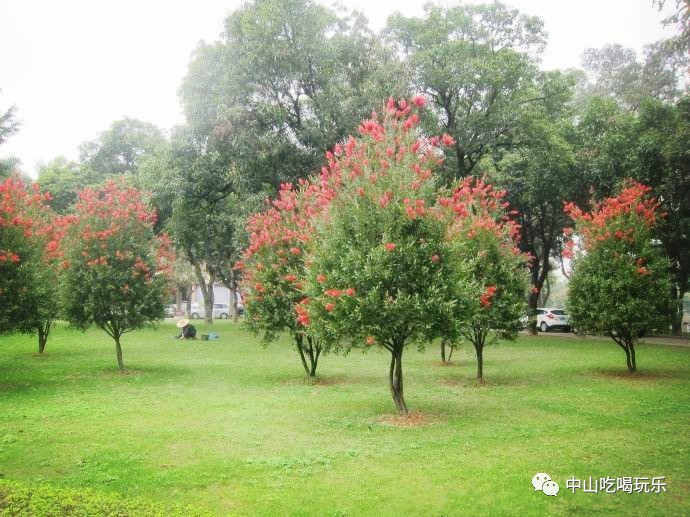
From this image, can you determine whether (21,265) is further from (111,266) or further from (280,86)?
(280,86)

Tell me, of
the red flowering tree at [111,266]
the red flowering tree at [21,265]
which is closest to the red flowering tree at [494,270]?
the red flowering tree at [111,266]

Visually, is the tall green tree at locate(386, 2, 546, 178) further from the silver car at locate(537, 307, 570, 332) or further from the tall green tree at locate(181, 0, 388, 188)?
the silver car at locate(537, 307, 570, 332)

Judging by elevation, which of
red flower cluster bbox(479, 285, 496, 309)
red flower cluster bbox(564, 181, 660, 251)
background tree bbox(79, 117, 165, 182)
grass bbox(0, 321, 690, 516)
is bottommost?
grass bbox(0, 321, 690, 516)

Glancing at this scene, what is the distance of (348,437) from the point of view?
391 inches

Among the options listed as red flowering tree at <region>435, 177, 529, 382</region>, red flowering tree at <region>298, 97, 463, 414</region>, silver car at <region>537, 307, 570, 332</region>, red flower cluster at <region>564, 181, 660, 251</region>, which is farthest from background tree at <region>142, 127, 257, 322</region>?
silver car at <region>537, 307, 570, 332</region>

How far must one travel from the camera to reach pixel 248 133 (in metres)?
26.0

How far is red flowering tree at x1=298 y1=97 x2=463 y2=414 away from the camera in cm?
1030

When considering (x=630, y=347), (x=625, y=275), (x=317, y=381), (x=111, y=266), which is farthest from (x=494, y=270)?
(x=111, y=266)

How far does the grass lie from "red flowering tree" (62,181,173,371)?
6.79 feet

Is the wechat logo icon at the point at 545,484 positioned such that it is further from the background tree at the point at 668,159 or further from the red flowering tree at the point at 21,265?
the background tree at the point at 668,159

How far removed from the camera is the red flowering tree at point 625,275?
52.8 feet

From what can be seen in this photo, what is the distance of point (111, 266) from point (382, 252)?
9.86 m

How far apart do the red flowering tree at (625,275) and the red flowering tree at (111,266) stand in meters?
13.5

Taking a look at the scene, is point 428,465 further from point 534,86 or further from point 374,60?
point 534,86
